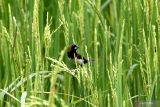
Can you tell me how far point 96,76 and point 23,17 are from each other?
823 millimetres

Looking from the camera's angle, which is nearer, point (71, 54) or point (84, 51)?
point (71, 54)

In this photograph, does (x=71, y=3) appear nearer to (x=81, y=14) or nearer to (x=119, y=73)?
(x=81, y=14)

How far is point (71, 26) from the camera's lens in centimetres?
276

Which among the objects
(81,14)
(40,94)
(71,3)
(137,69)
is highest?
(71,3)

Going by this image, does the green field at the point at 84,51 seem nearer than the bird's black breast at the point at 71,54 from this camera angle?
Yes

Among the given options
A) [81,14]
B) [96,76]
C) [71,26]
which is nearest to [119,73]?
[96,76]

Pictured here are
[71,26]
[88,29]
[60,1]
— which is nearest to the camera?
[60,1]

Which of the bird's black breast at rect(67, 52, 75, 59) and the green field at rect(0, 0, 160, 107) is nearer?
the green field at rect(0, 0, 160, 107)

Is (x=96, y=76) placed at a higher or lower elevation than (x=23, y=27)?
lower

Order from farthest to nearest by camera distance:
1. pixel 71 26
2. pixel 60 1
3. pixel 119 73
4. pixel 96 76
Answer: pixel 71 26 → pixel 60 1 → pixel 96 76 → pixel 119 73

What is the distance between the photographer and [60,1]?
8.49 feet

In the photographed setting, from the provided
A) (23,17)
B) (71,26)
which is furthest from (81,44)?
(23,17)

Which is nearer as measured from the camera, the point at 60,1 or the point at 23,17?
the point at 60,1

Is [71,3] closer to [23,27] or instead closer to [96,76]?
[23,27]
